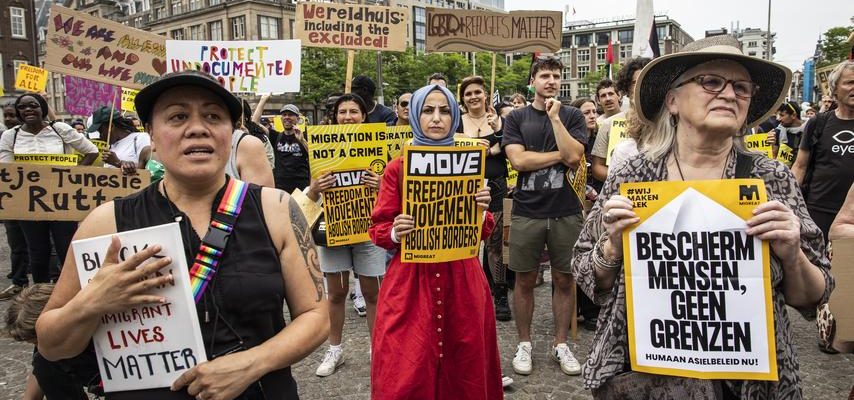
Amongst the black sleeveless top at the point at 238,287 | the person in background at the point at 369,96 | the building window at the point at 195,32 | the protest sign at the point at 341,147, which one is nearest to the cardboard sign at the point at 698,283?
the black sleeveless top at the point at 238,287

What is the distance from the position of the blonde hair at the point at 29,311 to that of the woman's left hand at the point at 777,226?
3.03 m

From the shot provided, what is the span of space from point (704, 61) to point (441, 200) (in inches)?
62.5

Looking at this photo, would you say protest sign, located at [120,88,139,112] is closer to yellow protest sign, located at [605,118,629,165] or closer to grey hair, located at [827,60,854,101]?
yellow protest sign, located at [605,118,629,165]

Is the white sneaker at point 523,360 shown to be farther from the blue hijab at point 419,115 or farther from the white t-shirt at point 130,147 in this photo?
the white t-shirt at point 130,147

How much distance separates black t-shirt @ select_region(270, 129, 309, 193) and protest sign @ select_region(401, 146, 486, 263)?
5186 mm

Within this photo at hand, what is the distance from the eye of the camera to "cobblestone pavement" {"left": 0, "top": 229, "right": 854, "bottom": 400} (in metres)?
4.11

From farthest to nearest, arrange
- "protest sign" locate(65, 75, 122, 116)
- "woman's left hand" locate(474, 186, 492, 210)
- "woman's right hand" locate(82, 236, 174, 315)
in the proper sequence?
1. "protest sign" locate(65, 75, 122, 116)
2. "woman's left hand" locate(474, 186, 492, 210)
3. "woman's right hand" locate(82, 236, 174, 315)

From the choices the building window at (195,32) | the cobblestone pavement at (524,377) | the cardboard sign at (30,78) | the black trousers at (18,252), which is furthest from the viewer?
the building window at (195,32)

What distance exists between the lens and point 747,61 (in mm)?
1955

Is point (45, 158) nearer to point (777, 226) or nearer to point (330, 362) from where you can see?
point (330, 362)

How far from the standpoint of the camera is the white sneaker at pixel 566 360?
14.4 feet

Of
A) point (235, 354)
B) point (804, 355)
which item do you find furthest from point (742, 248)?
point (804, 355)

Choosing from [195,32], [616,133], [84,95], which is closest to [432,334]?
[616,133]

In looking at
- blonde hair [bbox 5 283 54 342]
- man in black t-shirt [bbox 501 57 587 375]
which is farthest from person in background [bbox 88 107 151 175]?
man in black t-shirt [bbox 501 57 587 375]
